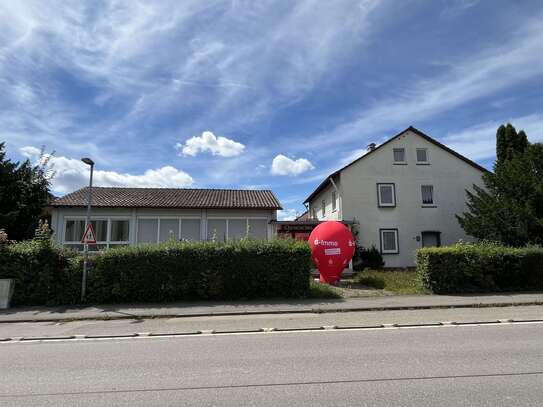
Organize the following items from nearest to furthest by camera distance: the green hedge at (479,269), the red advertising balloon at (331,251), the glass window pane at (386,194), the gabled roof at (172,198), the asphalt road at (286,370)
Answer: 1. the asphalt road at (286,370)
2. the green hedge at (479,269)
3. the red advertising balloon at (331,251)
4. the gabled roof at (172,198)
5. the glass window pane at (386,194)

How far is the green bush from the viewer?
12992mm

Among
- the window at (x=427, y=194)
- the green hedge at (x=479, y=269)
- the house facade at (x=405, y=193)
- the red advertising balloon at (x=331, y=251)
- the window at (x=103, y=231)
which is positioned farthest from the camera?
the window at (x=427, y=194)

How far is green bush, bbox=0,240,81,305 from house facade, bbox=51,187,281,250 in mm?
11285

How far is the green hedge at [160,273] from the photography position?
42.9 feet

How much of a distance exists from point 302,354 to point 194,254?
752cm

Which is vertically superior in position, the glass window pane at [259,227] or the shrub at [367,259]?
the glass window pane at [259,227]

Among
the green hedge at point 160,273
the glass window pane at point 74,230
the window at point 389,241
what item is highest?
the glass window pane at point 74,230

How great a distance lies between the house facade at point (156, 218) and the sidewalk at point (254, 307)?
485 inches

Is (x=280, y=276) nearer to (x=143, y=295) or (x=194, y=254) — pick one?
(x=194, y=254)

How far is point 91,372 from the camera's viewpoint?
18.7 ft

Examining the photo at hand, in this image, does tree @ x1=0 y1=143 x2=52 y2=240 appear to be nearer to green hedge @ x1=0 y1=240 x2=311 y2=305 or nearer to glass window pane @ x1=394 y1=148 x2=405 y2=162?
green hedge @ x1=0 y1=240 x2=311 y2=305

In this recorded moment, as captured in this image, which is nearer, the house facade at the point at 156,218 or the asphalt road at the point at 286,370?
the asphalt road at the point at 286,370

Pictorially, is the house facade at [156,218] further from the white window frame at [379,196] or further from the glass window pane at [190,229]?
the white window frame at [379,196]

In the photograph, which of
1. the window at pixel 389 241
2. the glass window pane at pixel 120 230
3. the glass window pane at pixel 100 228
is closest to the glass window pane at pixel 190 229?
the glass window pane at pixel 120 230
